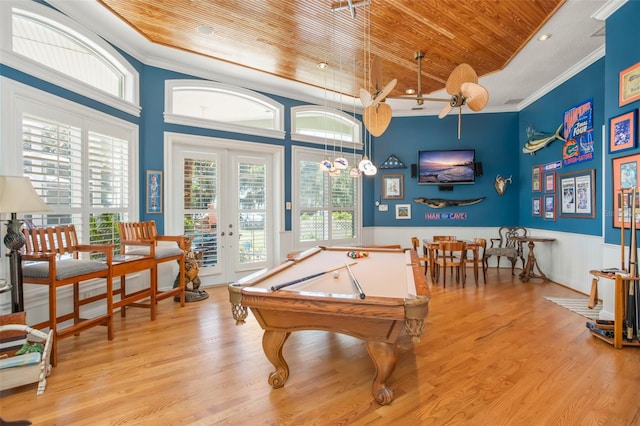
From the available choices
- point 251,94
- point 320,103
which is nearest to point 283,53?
point 251,94

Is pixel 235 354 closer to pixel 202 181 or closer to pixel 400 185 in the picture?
pixel 202 181

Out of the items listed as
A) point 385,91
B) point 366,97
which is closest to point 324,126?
point 366,97

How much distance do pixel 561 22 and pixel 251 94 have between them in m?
4.27

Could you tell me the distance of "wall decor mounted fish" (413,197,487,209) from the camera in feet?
22.2

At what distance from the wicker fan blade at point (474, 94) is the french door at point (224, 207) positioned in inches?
143

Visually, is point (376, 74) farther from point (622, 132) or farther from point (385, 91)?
point (622, 132)

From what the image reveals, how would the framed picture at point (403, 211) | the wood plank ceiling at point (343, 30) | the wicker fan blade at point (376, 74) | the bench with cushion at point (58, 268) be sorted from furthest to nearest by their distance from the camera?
the framed picture at point (403, 211)
the wood plank ceiling at point (343, 30)
the wicker fan blade at point (376, 74)
the bench with cushion at point (58, 268)

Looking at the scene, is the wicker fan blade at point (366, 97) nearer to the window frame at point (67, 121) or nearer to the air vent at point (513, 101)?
the window frame at point (67, 121)

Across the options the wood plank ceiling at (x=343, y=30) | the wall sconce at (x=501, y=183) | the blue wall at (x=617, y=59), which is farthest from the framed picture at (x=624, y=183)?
the wall sconce at (x=501, y=183)

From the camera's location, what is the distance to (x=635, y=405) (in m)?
2.08

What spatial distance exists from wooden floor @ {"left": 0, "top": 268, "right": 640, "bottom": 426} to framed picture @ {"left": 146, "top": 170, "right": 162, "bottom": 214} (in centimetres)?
159

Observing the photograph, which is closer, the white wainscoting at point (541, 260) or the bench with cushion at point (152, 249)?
the white wainscoting at point (541, 260)

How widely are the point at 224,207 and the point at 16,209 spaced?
3.05 m

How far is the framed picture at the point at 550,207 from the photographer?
5438 millimetres
